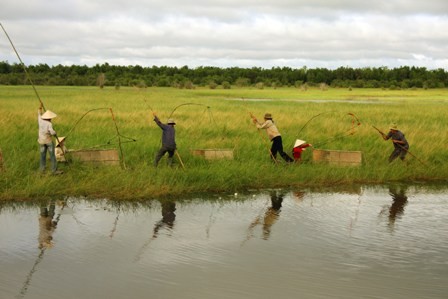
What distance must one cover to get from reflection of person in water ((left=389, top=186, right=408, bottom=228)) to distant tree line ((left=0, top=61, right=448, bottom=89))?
2487 inches

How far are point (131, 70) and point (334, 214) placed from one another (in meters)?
97.7

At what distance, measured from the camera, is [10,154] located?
14602 mm

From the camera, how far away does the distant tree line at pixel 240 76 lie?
8175 cm

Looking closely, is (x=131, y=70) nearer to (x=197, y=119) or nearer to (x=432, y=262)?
(x=197, y=119)

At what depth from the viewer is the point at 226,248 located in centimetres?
865

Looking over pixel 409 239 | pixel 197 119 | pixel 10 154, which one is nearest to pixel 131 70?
pixel 197 119

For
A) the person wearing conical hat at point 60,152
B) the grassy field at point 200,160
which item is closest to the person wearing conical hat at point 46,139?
the grassy field at point 200,160

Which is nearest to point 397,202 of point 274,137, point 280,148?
point 280,148

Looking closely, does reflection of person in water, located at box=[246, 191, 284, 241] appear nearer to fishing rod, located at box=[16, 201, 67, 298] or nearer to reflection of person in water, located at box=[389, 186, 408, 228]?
reflection of person in water, located at box=[389, 186, 408, 228]

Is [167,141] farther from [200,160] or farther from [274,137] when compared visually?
[274,137]

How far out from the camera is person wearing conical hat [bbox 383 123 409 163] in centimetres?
1567

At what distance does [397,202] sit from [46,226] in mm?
7639

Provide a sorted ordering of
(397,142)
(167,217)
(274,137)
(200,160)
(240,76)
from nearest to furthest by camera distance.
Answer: (167,217)
(200,160)
(274,137)
(397,142)
(240,76)

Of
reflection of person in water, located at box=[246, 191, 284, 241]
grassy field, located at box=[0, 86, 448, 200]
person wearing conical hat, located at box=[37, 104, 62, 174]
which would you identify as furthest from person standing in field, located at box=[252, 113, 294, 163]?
person wearing conical hat, located at box=[37, 104, 62, 174]
